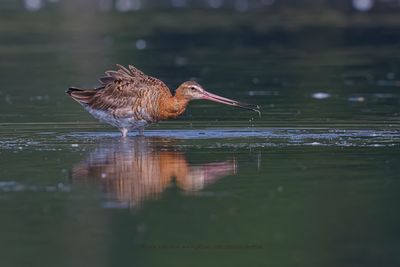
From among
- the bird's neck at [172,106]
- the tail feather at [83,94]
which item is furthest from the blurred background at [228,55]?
the bird's neck at [172,106]

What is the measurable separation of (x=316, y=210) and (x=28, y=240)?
2.34m

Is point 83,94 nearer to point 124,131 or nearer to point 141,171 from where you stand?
point 124,131

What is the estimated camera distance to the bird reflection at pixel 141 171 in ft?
37.0

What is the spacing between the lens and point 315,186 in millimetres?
11359

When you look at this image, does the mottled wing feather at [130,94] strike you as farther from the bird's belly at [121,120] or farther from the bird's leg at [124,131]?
the bird's leg at [124,131]

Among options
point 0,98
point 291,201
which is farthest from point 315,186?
point 0,98

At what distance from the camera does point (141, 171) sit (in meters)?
12.3

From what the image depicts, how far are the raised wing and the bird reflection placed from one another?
0.85 metres

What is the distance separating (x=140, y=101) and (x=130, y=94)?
168mm

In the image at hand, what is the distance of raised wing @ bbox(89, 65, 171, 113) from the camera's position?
14.8m

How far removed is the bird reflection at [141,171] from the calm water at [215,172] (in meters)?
0.02

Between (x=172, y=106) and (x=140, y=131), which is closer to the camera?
(x=172, y=106)

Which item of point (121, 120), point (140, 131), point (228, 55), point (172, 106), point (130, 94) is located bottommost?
point (140, 131)

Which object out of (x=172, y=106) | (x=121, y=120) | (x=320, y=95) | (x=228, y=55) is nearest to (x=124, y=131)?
(x=121, y=120)
